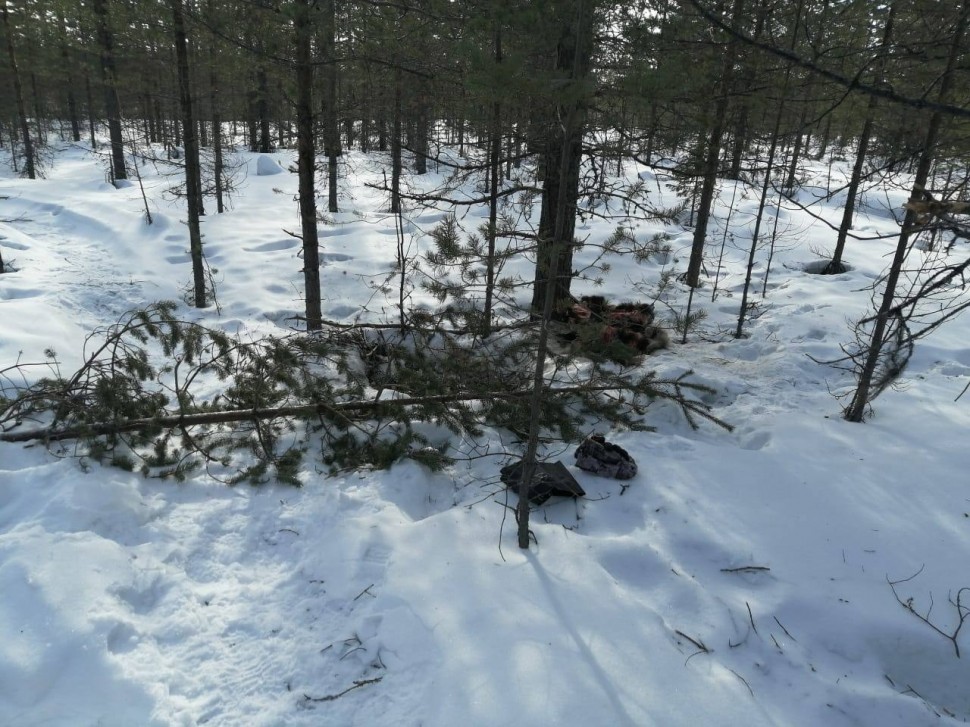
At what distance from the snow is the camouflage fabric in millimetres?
132

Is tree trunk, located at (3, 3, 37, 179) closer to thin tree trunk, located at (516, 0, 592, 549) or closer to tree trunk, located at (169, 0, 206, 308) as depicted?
tree trunk, located at (169, 0, 206, 308)

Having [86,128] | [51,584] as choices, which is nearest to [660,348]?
[51,584]

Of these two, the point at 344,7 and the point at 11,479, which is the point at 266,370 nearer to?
the point at 11,479

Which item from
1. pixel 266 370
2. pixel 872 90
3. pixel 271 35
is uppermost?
pixel 271 35

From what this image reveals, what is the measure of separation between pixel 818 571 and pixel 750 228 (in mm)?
17378

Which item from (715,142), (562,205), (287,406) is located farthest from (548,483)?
(715,142)

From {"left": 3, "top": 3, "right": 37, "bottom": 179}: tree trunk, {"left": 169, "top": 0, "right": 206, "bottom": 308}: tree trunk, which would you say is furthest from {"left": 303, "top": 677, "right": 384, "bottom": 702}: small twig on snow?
{"left": 3, "top": 3, "right": 37, "bottom": 179}: tree trunk

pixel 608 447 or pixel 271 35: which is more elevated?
pixel 271 35

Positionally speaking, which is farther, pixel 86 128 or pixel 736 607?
pixel 86 128

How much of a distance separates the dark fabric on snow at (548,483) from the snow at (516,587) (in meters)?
0.13

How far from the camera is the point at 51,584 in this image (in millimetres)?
3258

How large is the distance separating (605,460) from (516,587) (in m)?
1.75

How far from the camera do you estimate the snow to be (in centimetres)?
292

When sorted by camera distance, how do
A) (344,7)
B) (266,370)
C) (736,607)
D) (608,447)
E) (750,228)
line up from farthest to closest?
1. (750,228)
2. (344,7)
3. (266,370)
4. (608,447)
5. (736,607)
